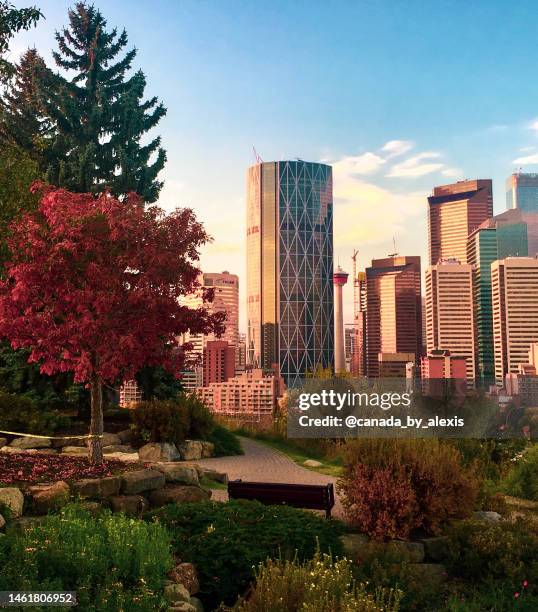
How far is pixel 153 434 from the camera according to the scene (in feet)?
56.4

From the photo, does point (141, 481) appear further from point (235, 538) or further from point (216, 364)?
point (216, 364)

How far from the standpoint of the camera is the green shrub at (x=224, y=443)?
18484 millimetres

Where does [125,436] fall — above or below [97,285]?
below

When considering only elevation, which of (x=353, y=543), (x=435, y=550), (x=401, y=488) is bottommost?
(x=435, y=550)

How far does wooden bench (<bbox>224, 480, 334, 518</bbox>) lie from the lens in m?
9.80

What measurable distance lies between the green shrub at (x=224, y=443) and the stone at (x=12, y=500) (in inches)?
384

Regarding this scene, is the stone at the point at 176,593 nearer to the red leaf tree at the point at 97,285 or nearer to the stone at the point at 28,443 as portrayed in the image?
the red leaf tree at the point at 97,285

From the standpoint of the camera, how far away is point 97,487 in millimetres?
9930

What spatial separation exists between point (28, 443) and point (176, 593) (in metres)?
10.7

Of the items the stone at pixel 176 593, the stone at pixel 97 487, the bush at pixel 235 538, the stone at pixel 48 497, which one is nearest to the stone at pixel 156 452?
the stone at pixel 97 487

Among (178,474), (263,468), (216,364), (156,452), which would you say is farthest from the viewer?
(216,364)

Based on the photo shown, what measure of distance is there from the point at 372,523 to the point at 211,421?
10.3 metres

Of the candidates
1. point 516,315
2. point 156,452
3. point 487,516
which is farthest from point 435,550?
point 516,315

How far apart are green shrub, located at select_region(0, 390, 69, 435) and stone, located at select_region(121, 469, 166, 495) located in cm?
645
